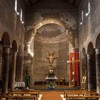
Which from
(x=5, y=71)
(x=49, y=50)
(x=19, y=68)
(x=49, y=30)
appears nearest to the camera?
(x=5, y=71)

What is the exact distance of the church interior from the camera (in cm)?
1908

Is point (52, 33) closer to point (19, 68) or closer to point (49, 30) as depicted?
point (49, 30)

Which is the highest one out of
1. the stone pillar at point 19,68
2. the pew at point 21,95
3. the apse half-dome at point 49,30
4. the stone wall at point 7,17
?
the apse half-dome at point 49,30

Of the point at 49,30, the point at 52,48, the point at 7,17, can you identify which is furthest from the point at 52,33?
the point at 7,17

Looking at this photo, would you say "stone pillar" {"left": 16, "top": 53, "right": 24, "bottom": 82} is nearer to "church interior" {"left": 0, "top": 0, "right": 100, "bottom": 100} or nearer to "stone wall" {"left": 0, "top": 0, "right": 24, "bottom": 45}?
"church interior" {"left": 0, "top": 0, "right": 100, "bottom": 100}

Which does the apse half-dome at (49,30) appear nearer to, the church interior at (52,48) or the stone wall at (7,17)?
the church interior at (52,48)

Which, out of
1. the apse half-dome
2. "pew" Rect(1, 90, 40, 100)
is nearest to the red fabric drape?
the apse half-dome

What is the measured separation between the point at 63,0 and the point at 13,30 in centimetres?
956

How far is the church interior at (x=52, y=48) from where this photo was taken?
19.1m

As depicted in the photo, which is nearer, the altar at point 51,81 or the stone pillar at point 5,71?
the stone pillar at point 5,71

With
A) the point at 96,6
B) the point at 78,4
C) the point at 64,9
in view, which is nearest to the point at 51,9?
the point at 64,9

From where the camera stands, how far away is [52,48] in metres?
26.7

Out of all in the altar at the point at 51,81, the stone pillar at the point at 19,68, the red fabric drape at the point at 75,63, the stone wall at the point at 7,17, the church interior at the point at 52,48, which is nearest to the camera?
the stone wall at the point at 7,17

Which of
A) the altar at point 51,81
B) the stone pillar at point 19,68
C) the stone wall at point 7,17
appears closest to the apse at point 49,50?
the altar at point 51,81
